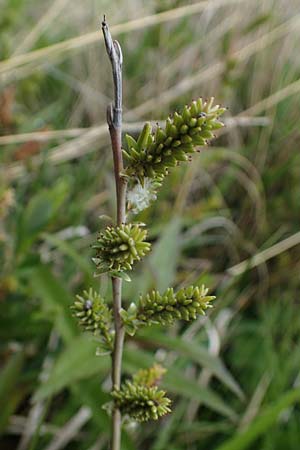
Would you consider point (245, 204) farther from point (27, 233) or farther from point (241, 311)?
point (27, 233)

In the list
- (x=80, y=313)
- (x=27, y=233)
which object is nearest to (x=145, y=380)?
(x=80, y=313)

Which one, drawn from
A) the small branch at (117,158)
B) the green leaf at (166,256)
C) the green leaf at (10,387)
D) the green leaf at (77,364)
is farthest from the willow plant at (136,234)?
the green leaf at (166,256)

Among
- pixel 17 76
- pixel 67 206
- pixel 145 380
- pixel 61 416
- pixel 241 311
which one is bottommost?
pixel 145 380

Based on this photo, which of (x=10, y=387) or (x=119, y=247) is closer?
(x=119, y=247)

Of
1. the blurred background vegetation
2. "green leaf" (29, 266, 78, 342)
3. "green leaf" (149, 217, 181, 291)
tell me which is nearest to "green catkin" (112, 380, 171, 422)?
the blurred background vegetation

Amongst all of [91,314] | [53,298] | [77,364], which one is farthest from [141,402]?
[53,298]

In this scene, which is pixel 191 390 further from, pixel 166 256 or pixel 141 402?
pixel 141 402

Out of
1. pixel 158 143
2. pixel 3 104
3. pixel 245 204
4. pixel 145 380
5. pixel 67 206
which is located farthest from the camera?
pixel 245 204
